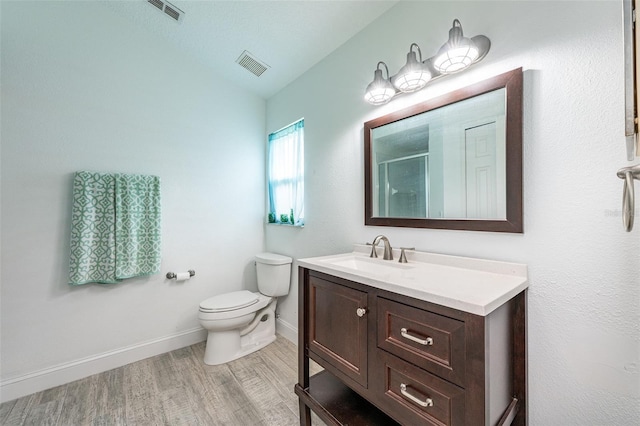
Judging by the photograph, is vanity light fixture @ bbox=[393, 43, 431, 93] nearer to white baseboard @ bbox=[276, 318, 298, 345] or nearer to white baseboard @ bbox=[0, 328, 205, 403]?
white baseboard @ bbox=[276, 318, 298, 345]

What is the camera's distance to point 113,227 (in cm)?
192

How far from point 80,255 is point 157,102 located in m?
→ 1.29

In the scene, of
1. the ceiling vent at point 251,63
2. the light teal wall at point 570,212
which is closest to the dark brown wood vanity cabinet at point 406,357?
the light teal wall at point 570,212

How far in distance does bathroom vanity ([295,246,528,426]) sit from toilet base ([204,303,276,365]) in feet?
2.97

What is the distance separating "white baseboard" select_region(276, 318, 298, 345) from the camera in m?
2.30

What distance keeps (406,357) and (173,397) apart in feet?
5.03

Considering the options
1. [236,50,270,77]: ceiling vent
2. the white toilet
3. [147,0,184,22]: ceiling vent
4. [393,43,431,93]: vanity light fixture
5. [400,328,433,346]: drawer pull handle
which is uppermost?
[147,0,184,22]: ceiling vent

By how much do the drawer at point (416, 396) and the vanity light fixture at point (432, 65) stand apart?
4.13ft

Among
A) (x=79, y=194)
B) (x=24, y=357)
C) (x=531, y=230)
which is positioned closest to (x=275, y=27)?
(x=79, y=194)

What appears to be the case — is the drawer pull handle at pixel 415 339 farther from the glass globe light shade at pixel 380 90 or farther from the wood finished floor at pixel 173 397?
the glass globe light shade at pixel 380 90

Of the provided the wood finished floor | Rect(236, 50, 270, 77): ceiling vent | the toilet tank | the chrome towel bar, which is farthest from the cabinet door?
Rect(236, 50, 270, 77): ceiling vent

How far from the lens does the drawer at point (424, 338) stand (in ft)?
2.64

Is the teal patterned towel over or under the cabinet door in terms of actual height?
over

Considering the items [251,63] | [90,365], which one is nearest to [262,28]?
[251,63]
